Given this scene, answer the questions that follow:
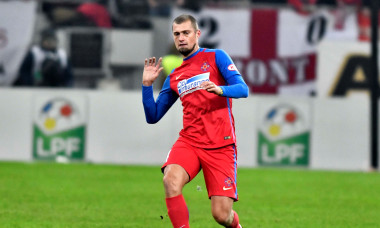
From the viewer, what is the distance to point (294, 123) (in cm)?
1923

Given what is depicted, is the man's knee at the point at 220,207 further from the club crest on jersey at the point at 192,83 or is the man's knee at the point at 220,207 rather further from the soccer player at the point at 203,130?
the club crest on jersey at the point at 192,83

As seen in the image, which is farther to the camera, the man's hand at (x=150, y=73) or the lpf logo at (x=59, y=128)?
the lpf logo at (x=59, y=128)

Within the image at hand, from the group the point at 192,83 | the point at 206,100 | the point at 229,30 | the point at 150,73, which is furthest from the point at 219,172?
the point at 229,30

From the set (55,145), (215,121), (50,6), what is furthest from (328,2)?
(215,121)

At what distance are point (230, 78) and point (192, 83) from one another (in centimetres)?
32

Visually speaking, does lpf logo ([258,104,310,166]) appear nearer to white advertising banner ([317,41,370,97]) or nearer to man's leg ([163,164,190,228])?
white advertising banner ([317,41,370,97])

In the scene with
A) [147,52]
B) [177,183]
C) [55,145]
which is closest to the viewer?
[177,183]

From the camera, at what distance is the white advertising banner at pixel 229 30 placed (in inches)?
878

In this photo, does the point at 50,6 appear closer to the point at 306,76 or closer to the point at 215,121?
the point at 306,76

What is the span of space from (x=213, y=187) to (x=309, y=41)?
1590 centimetres

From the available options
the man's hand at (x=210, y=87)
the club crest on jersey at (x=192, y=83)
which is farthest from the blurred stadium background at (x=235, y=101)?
the man's hand at (x=210, y=87)

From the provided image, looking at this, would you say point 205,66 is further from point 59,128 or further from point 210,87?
point 59,128

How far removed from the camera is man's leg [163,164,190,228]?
7.04m

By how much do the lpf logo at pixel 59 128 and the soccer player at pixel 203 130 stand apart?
37.2 ft
